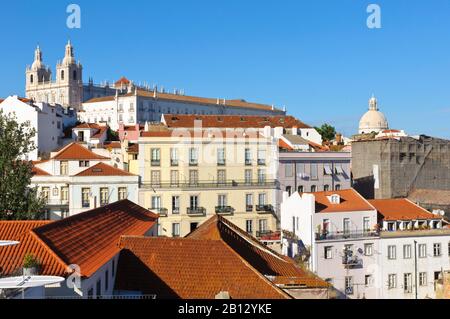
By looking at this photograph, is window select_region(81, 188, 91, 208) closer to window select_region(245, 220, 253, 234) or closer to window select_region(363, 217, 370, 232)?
window select_region(245, 220, 253, 234)

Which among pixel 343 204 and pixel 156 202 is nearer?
pixel 343 204

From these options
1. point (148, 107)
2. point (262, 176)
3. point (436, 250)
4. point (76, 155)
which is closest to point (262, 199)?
point (262, 176)

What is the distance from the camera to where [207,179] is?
5138cm

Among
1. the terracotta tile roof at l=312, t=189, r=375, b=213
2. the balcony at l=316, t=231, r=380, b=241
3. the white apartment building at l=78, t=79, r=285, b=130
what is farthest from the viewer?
the white apartment building at l=78, t=79, r=285, b=130

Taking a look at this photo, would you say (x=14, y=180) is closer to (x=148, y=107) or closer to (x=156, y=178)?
(x=156, y=178)

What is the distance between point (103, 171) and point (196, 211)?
826cm

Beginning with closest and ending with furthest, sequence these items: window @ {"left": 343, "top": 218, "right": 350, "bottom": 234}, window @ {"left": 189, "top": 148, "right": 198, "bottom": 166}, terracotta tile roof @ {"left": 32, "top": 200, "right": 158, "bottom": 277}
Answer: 1. terracotta tile roof @ {"left": 32, "top": 200, "right": 158, "bottom": 277}
2. window @ {"left": 343, "top": 218, "right": 350, "bottom": 234}
3. window @ {"left": 189, "top": 148, "right": 198, "bottom": 166}

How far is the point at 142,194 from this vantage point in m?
49.7

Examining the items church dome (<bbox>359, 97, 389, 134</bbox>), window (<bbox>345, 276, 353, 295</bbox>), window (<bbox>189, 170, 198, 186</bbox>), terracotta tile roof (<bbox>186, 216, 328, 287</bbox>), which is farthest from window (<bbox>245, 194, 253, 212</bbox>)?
church dome (<bbox>359, 97, 389, 134</bbox>)

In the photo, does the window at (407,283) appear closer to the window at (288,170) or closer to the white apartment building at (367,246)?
the white apartment building at (367,246)

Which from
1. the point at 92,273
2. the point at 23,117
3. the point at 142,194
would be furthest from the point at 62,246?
the point at 23,117

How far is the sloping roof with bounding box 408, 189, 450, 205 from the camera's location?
167ft

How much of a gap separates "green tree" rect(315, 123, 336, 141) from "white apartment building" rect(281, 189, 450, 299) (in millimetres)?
54401

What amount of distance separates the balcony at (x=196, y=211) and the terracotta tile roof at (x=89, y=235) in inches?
891
